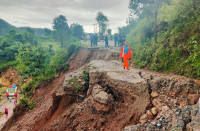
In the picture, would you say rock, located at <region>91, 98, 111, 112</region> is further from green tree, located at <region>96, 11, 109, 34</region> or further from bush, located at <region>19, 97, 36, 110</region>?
green tree, located at <region>96, 11, 109, 34</region>

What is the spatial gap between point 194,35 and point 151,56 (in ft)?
9.12

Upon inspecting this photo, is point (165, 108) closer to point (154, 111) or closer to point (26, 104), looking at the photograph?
point (154, 111)

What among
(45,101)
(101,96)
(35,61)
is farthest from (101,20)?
(101,96)

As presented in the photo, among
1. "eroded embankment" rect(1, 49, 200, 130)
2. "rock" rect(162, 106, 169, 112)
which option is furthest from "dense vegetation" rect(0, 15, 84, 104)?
"rock" rect(162, 106, 169, 112)

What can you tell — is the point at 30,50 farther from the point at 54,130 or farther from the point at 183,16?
the point at 183,16

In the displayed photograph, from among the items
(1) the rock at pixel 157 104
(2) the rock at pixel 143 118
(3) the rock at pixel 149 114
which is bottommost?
(2) the rock at pixel 143 118

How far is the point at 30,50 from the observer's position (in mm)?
17359

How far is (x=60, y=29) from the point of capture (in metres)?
24.6

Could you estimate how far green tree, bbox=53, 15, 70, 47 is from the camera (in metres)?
24.6

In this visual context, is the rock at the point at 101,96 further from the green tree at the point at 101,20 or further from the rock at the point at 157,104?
the green tree at the point at 101,20

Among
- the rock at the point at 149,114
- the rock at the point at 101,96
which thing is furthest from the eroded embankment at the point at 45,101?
the rock at the point at 149,114

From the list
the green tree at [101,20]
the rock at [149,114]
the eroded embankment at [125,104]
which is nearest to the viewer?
the eroded embankment at [125,104]

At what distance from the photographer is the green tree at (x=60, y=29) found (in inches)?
969

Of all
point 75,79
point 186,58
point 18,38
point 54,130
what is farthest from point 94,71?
point 18,38
